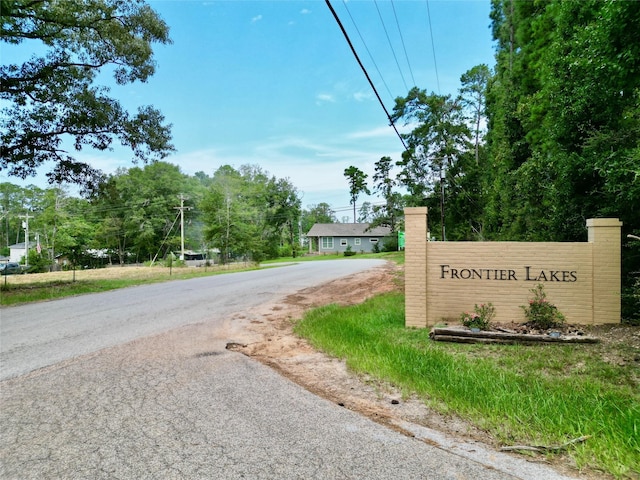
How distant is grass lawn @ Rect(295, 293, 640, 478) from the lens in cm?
296

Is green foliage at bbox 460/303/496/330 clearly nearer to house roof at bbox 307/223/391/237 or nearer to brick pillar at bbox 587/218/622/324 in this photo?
brick pillar at bbox 587/218/622/324

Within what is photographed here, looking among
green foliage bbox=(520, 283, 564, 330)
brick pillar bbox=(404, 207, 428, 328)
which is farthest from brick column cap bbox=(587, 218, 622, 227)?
brick pillar bbox=(404, 207, 428, 328)

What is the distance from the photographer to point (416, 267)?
781 centimetres

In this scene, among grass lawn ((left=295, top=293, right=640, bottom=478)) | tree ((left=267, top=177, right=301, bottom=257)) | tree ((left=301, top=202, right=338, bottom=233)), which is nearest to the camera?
grass lawn ((left=295, top=293, right=640, bottom=478))

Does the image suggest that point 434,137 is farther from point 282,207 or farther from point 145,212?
point 145,212

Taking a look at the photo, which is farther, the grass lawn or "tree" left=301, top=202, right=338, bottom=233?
"tree" left=301, top=202, right=338, bottom=233

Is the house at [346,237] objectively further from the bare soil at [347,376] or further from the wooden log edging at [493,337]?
the wooden log edging at [493,337]

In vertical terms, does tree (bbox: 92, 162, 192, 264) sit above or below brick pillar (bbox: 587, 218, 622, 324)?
A: above

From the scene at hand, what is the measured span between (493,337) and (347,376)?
10.00ft

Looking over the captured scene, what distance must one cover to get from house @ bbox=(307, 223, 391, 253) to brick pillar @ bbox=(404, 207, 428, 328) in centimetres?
5113

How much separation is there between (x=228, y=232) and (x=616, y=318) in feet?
106

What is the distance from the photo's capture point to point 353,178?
70.7 metres

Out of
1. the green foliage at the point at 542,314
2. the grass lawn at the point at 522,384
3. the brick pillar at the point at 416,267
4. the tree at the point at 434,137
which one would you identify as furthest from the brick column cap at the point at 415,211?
the tree at the point at 434,137

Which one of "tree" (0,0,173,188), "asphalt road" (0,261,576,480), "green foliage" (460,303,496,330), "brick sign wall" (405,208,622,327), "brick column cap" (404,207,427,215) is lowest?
"asphalt road" (0,261,576,480)
